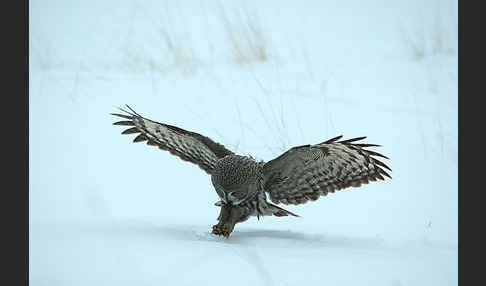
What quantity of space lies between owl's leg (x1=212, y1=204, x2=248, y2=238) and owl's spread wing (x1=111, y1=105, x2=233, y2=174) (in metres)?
0.32

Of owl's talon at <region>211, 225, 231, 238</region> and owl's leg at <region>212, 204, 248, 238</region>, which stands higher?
owl's leg at <region>212, 204, 248, 238</region>

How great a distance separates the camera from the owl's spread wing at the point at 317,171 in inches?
127

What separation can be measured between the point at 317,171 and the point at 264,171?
0.97 ft

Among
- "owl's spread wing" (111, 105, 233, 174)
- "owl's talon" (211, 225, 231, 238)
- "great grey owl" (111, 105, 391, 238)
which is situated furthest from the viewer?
"owl's spread wing" (111, 105, 233, 174)

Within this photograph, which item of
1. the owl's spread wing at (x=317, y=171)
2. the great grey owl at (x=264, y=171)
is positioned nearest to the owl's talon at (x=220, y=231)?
the great grey owl at (x=264, y=171)

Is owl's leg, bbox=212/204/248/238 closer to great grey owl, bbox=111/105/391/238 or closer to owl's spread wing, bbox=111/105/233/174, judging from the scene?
great grey owl, bbox=111/105/391/238

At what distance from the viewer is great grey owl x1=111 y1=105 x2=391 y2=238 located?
3191 millimetres

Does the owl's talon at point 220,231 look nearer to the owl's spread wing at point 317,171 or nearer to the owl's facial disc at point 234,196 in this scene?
the owl's facial disc at point 234,196

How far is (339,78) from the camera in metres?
6.20

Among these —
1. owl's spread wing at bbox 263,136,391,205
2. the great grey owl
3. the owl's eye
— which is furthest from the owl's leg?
owl's spread wing at bbox 263,136,391,205
